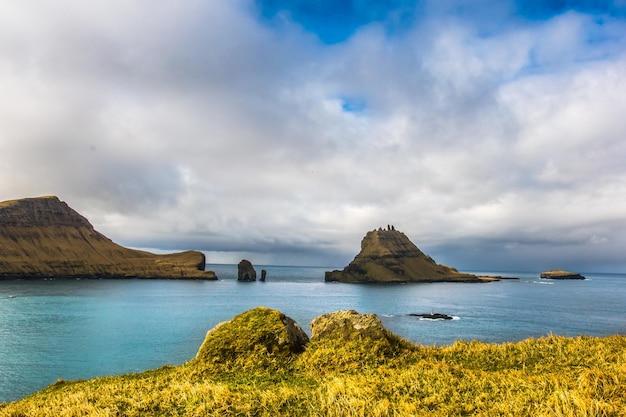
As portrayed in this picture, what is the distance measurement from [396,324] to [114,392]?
8640cm

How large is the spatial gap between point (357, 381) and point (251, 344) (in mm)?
6223

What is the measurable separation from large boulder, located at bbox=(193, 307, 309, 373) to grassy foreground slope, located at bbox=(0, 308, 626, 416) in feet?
0.15

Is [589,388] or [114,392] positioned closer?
[589,388]

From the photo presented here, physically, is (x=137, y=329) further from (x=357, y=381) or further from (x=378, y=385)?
(x=378, y=385)

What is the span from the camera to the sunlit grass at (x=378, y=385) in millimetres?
8586

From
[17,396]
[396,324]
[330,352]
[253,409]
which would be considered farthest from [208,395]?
[396,324]

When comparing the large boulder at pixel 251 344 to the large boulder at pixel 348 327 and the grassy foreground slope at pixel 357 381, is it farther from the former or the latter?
the large boulder at pixel 348 327

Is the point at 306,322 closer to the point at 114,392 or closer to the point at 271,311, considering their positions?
the point at 271,311

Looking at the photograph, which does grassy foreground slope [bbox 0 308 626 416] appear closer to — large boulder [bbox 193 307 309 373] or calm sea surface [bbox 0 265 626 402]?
large boulder [bbox 193 307 309 373]

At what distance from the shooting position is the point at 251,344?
623 inches

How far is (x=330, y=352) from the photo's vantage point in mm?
15102

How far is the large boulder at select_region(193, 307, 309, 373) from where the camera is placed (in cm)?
1491

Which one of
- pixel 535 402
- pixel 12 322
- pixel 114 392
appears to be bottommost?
pixel 12 322

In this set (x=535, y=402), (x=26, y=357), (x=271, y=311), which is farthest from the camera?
(x=26, y=357)
